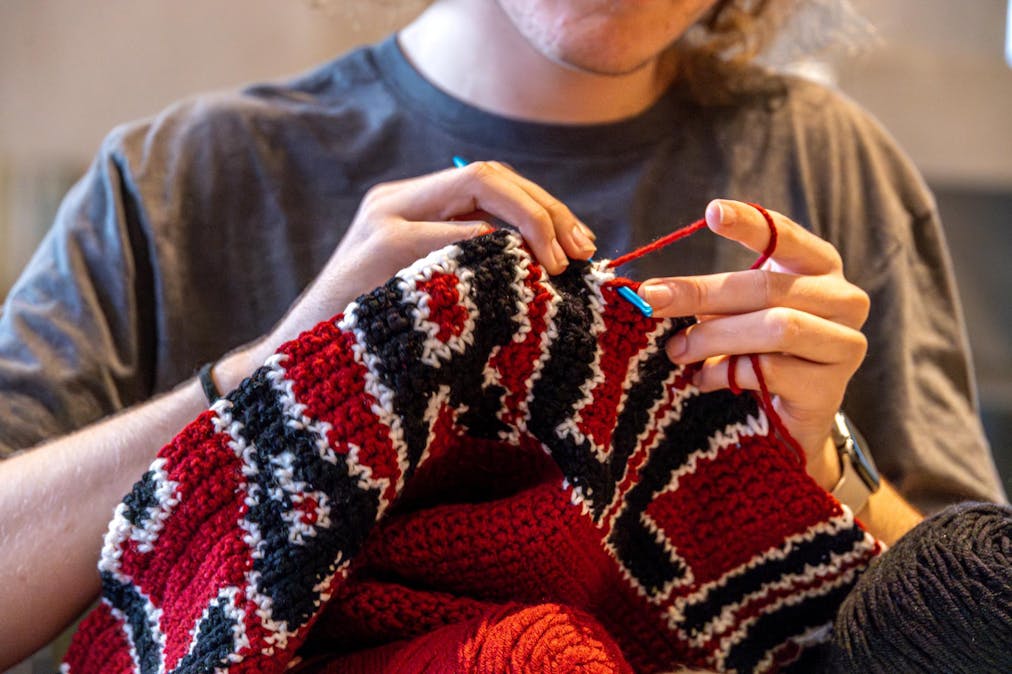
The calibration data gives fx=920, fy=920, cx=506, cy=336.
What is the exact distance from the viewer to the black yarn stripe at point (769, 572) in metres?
0.59

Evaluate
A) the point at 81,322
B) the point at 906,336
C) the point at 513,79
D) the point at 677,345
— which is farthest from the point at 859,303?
the point at 81,322

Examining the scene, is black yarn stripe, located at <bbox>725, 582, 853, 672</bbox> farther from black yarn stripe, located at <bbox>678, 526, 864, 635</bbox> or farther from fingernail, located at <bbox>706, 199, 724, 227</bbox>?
fingernail, located at <bbox>706, 199, 724, 227</bbox>

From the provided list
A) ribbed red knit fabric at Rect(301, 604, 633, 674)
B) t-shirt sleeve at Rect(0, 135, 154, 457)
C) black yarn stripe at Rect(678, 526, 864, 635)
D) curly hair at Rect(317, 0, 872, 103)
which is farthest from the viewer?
curly hair at Rect(317, 0, 872, 103)

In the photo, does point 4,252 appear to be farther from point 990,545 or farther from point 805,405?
point 990,545

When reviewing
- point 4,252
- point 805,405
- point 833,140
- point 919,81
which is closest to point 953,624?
point 805,405

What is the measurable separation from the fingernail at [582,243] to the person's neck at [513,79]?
0.88ft

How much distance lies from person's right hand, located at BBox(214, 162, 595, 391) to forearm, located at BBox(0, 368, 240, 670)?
71mm

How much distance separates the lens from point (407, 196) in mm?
605

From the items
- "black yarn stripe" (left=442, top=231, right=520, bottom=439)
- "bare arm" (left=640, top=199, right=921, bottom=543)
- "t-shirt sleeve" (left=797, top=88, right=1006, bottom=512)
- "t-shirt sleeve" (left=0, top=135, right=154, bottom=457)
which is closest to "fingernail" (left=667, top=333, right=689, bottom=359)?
"bare arm" (left=640, top=199, right=921, bottom=543)

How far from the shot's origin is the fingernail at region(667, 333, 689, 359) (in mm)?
576

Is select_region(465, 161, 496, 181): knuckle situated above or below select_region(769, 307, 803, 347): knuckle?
above

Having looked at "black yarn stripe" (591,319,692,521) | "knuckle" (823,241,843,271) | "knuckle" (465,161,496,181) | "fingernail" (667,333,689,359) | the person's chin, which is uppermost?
the person's chin

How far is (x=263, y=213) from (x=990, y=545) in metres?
0.62

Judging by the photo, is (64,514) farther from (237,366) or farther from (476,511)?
(476,511)
